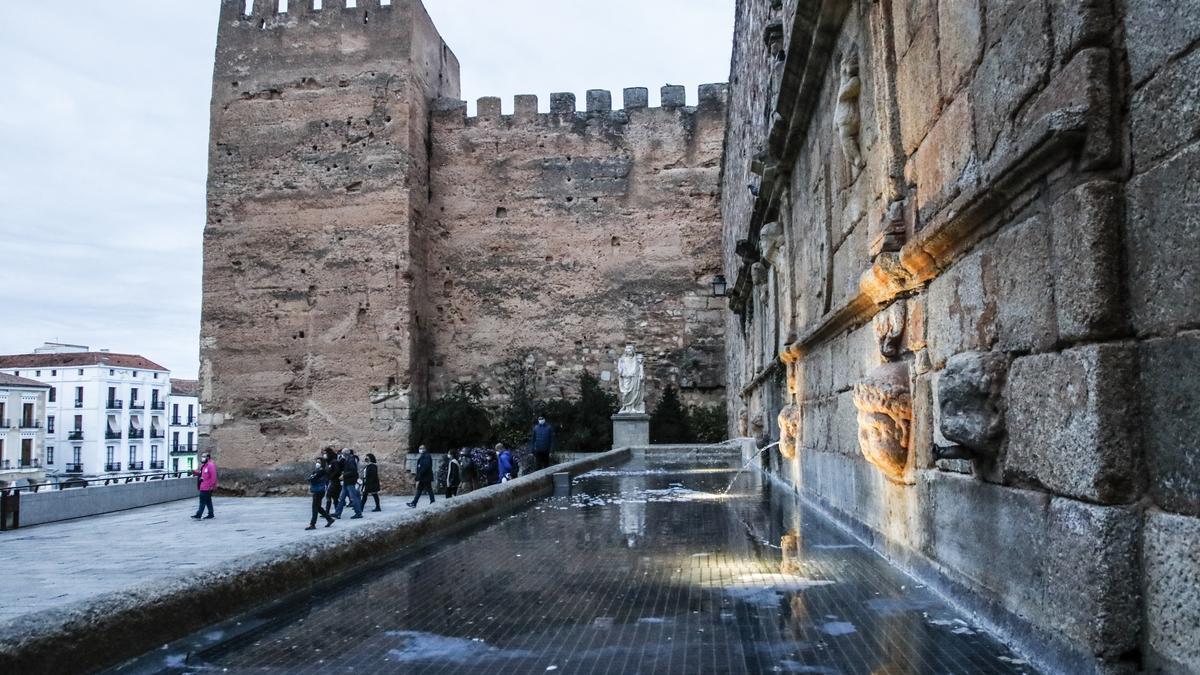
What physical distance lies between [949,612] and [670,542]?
219 centimetres

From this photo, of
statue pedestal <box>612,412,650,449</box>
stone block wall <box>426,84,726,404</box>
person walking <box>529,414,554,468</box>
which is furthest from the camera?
stone block wall <box>426,84,726,404</box>

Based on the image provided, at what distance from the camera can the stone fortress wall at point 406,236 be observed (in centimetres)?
2158

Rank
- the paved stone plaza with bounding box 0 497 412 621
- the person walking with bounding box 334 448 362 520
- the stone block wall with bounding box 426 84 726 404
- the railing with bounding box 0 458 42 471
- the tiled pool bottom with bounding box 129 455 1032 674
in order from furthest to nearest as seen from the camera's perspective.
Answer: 1. the railing with bounding box 0 458 42 471
2. the stone block wall with bounding box 426 84 726 404
3. the person walking with bounding box 334 448 362 520
4. the paved stone plaza with bounding box 0 497 412 621
5. the tiled pool bottom with bounding box 129 455 1032 674

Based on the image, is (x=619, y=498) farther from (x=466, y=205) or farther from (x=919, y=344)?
(x=466, y=205)

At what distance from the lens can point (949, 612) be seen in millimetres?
3098

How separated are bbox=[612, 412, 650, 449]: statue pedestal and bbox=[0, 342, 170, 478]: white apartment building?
4542 cm

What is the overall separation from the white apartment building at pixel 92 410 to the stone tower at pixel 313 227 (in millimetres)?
37507

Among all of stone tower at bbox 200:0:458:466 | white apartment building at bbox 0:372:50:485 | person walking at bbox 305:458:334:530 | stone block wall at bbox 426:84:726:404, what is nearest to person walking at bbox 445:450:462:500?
person walking at bbox 305:458:334:530

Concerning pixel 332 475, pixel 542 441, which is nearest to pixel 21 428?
pixel 332 475

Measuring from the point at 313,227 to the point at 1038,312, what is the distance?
70.8 ft

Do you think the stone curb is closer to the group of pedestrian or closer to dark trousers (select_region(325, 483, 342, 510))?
the group of pedestrian

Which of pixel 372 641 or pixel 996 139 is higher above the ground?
pixel 996 139

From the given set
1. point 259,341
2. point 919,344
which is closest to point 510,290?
point 259,341

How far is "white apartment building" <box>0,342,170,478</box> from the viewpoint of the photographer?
176 feet
